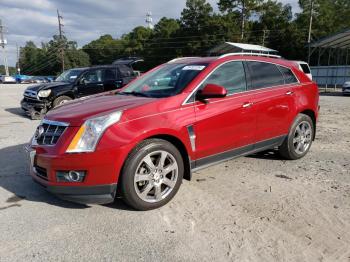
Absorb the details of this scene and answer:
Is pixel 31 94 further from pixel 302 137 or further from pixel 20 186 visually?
pixel 302 137

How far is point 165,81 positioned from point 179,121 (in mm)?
932

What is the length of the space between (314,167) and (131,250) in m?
3.44

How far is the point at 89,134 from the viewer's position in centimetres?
340

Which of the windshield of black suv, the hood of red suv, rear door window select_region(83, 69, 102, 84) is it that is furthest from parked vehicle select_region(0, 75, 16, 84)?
the hood of red suv

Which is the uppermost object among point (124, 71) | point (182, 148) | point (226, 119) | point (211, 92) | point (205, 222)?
point (124, 71)

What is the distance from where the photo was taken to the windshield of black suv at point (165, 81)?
4.20 meters

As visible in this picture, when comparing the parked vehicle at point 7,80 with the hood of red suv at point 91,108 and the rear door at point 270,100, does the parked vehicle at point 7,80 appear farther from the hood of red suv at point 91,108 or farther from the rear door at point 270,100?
the rear door at point 270,100

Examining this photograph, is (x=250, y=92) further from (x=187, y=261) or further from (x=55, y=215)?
(x=55, y=215)

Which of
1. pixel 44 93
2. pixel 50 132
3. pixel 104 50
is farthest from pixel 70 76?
pixel 104 50

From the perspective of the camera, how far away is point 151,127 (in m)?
3.58

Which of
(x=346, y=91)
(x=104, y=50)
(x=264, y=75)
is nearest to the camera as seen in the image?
(x=264, y=75)

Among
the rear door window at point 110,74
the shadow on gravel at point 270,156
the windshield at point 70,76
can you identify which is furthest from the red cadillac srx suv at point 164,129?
the windshield at point 70,76

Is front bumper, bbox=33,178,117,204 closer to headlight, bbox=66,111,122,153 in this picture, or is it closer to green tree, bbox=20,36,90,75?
headlight, bbox=66,111,122,153

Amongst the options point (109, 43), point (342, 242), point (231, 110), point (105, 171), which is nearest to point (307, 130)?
point (231, 110)
